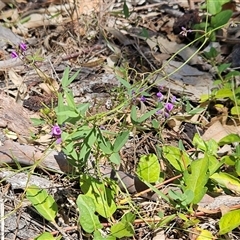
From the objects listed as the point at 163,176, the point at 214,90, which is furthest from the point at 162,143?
Result: the point at 214,90

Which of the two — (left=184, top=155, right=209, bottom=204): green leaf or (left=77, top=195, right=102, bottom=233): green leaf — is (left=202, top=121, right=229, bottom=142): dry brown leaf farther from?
(left=77, top=195, right=102, bottom=233): green leaf

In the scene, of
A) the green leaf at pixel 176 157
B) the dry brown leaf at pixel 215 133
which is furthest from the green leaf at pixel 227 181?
the dry brown leaf at pixel 215 133

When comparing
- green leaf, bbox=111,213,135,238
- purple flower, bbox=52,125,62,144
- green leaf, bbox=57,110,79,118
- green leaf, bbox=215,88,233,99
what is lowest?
green leaf, bbox=215,88,233,99

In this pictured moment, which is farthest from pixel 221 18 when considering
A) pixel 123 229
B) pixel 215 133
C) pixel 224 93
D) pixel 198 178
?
pixel 123 229

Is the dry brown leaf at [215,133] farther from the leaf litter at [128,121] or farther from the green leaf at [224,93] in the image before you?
the green leaf at [224,93]

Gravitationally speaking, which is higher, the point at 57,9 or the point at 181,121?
the point at 57,9

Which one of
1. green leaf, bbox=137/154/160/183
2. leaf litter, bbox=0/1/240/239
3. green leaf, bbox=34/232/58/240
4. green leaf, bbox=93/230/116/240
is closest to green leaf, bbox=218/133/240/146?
leaf litter, bbox=0/1/240/239

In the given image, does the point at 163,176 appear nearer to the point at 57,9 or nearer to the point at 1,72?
the point at 1,72
